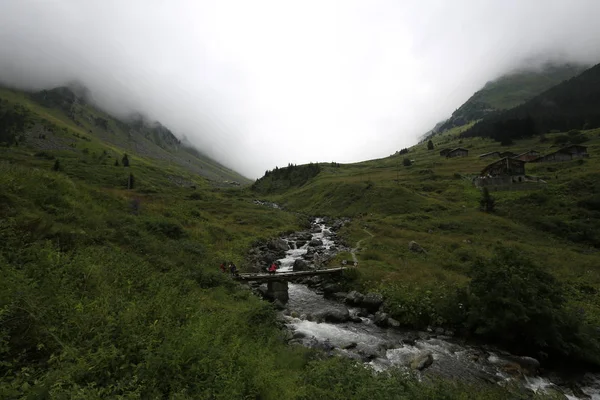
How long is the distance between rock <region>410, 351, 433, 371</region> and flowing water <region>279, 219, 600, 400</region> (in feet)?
0.54

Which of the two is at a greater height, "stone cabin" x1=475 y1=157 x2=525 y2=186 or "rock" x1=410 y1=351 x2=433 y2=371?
"stone cabin" x1=475 y1=157 x2=525 y2=186

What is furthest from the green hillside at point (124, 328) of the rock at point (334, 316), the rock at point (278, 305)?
the rock at point (334, 316)

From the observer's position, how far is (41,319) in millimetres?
8258

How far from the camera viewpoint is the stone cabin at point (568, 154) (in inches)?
3959

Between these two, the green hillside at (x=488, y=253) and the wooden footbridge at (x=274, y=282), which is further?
the wooden footbridge at (x=274, y=282)

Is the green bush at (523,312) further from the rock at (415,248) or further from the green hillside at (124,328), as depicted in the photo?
the rock at (415,248)

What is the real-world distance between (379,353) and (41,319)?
1598cm

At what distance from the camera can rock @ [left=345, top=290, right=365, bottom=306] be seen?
84.6 feet

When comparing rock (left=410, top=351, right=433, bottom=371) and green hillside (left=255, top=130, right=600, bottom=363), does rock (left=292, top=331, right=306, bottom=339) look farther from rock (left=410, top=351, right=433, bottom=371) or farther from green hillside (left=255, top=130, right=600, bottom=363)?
green hillside (left=255, top=130, right=600, bottom=363)

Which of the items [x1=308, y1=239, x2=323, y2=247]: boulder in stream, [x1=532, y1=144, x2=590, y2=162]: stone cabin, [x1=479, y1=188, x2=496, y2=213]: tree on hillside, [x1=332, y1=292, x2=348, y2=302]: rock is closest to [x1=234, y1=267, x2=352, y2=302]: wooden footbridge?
[x1=332, y1=292, x2=348, y2=302]: rock

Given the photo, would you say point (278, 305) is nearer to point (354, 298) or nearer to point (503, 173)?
point (354, 298)

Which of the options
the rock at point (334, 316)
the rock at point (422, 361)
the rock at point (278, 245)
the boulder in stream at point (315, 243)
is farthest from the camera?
the boulder in stream at point (315, 243)

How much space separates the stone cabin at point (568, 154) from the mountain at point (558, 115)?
48.1m

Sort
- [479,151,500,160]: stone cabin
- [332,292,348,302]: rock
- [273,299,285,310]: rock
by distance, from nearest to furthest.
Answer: [273,299,285,310]: rock, [332,292,348,302]: rock, [479,151,500,160]: stone cabin
